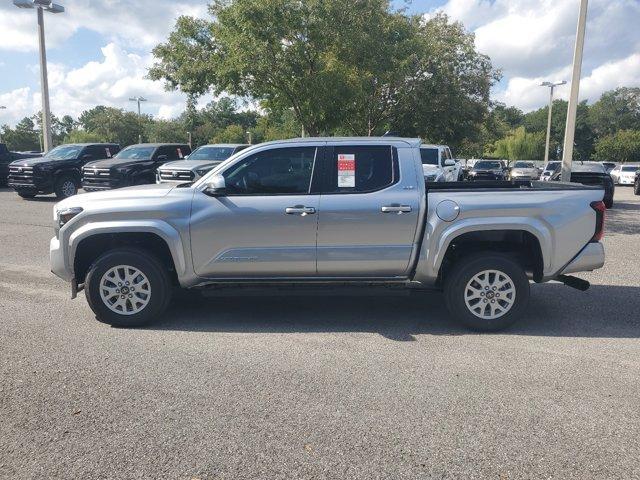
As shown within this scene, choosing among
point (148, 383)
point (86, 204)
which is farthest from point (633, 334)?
point (86, 204)

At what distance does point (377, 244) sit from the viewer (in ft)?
17.6

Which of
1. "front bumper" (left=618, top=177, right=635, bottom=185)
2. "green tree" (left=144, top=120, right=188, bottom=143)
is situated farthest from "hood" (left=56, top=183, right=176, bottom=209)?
"green tree" (left=144, top=120, right=188, bottom=143)

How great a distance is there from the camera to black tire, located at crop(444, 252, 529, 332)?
5367 mm

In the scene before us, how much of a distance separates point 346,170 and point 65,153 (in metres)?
16.1

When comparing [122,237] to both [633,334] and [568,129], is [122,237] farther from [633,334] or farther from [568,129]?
[568,129]

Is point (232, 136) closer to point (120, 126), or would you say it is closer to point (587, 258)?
point (120, 126)

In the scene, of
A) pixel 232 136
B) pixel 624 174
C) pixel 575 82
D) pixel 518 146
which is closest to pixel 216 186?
pixel 575 82

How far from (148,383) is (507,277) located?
11.5 ft

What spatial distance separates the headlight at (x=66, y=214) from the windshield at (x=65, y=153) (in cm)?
1411

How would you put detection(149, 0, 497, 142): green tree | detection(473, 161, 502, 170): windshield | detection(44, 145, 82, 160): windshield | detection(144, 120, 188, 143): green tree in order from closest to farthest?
detection(149, 0, 497, 142): green tree, detection(44, 145, 82, 160): windshield, detection(473, 161, 502, 170): windshield, detection(144, 120, 188, 143): green tree

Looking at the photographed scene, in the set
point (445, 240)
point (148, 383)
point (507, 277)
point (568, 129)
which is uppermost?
point (568, 129)

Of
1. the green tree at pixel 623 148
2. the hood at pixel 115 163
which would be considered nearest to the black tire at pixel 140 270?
the hood at pixel 115 163

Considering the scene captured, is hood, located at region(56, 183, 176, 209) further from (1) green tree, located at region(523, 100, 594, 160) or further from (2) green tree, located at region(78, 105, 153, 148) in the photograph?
(1) green tree, located at region(523, 100, 594, 160)

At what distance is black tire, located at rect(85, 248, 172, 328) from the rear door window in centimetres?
189
